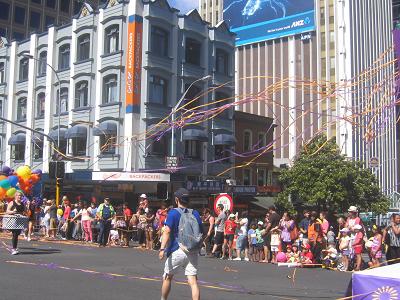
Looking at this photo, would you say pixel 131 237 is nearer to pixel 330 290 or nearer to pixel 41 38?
pixel 330 290

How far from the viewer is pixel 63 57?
1342 inches

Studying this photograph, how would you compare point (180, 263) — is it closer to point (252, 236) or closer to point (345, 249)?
point (345, 249)

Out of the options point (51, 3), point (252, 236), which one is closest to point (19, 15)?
point (51, 3)

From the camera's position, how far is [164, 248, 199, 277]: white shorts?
282 inches

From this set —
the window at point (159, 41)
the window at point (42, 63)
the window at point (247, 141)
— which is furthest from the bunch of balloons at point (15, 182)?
the window at point (247, 141)

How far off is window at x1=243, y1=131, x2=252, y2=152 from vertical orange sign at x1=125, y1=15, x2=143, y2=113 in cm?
973

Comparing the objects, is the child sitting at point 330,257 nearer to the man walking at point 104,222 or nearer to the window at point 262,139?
the man walking at point 104,222

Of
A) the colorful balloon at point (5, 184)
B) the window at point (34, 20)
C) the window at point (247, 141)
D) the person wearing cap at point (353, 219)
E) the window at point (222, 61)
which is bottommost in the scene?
the person wearing cap at point (353, 219)

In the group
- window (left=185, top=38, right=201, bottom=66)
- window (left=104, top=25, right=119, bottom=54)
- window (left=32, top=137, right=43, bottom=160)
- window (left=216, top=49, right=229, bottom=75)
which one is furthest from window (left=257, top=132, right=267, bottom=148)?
window (left=32, top=137, right=43, bottom=160)

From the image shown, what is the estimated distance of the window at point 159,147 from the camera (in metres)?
29.8

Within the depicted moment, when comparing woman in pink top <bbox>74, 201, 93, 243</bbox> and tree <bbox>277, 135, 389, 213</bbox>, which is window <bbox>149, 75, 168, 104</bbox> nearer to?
tree <bbox>277, 135, 389, 213</bbox>

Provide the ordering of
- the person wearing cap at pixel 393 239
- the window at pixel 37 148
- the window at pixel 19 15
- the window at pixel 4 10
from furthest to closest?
1. the window at pixel 19 15
2. the window at pixel 4 10
3. the window at pixel 37 148
4. the person wearing cap at pixel 393 239

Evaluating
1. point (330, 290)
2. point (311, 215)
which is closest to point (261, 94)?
point (330, 290)

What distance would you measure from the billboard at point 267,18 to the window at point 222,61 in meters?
35.1
